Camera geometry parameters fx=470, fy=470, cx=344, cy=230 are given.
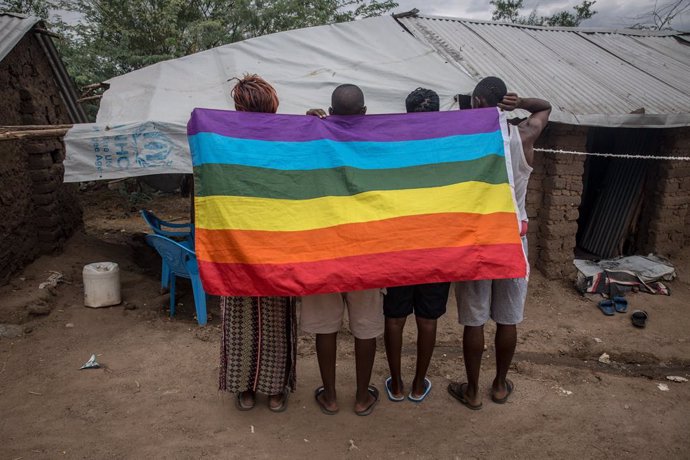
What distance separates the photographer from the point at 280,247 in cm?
236

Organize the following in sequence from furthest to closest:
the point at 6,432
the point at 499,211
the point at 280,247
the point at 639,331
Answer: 1. the point at 639,331
2. the point at 6,432
3. the point at 499,211
4. the point at 280,247

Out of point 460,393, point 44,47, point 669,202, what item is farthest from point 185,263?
point 669,202

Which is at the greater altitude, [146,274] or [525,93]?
[525,93]

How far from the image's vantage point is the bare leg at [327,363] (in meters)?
2.61

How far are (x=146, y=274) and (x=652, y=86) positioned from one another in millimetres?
6698

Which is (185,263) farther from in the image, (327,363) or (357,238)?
(357,238)

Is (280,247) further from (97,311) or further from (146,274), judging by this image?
(146,274)

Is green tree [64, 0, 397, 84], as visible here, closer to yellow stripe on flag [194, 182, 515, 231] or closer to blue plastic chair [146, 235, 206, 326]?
blue plastic chair [146, 235, 206, 326]

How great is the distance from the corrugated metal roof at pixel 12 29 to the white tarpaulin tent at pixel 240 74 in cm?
126

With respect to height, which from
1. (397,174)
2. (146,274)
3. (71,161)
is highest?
(397,174)

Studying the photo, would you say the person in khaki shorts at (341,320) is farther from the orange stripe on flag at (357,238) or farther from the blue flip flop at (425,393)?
the blue flip flop at (425,393)

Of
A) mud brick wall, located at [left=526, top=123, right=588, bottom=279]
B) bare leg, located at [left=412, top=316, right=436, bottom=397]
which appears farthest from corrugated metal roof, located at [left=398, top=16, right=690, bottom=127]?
bare leg, located at [left=412, top=316, right=436, bottom=397]

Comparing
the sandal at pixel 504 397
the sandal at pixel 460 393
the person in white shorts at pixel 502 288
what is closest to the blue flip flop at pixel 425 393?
the sandal at pixel 460 393

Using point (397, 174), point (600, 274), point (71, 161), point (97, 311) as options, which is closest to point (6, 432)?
point (97, 311)
